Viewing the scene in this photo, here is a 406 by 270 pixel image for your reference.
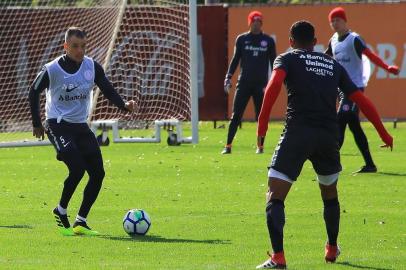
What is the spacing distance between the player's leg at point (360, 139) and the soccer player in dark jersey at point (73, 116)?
5.58 metres

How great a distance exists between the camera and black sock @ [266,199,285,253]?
31.3 feet

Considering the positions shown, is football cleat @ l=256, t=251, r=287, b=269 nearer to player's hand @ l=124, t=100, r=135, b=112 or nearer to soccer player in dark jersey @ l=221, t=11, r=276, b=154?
player's hand @ l=124, t=100, r=135, b=112

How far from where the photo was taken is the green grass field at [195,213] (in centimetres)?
1031

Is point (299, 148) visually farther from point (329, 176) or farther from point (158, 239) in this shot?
point (158, 239)

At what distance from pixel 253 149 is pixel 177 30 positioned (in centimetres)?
349

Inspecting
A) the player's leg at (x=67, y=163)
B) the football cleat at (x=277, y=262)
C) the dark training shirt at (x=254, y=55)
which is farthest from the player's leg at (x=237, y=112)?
the football cleat at (x=277, y=262)

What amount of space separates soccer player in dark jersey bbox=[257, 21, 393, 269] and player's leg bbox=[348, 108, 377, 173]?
7.33 metres

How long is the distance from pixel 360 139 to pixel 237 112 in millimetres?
3522

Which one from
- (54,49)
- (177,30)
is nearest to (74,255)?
(177,30)

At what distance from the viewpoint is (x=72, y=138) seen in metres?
12.2

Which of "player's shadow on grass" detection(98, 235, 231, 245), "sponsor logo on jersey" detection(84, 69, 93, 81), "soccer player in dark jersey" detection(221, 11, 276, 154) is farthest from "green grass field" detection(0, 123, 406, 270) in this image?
"sponsor logo on jersey" detection(84, 69, 93, 81)

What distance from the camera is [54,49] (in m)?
26.9

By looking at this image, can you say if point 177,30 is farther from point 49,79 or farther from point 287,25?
point 49,79

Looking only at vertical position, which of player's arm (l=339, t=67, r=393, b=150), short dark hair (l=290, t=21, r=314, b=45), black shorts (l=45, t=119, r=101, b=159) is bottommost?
black shorts (l=45, t=119, r=101, b=159)
